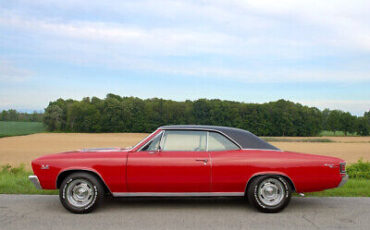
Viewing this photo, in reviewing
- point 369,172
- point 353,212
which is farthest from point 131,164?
point 369,172

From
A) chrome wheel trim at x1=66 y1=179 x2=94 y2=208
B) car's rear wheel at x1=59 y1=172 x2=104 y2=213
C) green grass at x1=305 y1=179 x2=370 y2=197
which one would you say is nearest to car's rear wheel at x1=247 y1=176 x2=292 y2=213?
green grass at x1=305 y1=179 x2=370 y2=197

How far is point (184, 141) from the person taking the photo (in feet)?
20.0

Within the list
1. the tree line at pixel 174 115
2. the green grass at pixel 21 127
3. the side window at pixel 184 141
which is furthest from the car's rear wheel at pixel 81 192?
the green grass at pixel 21 127

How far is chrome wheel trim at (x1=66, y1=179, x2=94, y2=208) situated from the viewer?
19.3 ft

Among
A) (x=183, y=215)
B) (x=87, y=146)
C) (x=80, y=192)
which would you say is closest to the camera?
(x=183, y=215)

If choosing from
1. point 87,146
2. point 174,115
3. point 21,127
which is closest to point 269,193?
point 87,146

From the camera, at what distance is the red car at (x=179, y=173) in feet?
19.1

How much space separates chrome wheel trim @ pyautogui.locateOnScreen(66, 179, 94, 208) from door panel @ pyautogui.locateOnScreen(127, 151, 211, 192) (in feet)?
2.21

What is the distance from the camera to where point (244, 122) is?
83.5 m

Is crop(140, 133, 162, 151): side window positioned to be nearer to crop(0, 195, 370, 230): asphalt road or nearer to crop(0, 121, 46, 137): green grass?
crop(0, 195, 370, 230): asphalt road

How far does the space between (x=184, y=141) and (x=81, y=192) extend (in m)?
1.87

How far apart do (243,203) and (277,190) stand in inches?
Answer: 33.0

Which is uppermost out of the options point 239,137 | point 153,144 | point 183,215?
point 239,137

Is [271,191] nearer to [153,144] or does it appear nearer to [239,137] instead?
[239,137]
